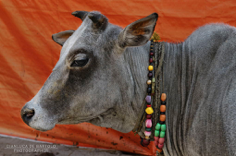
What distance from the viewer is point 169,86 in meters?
2.03

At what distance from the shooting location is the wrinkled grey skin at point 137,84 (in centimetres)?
169

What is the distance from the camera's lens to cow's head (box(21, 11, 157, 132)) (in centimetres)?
182

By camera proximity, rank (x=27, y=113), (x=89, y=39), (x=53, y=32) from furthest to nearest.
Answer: (x=53, y=32) < (x=89, y=39) < (x=27, y=113)

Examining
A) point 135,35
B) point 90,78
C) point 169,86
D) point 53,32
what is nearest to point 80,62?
point 90,78

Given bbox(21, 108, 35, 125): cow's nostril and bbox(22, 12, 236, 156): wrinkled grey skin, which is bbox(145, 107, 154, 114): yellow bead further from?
bbox(21, 108, 35, 125): cow's nostril

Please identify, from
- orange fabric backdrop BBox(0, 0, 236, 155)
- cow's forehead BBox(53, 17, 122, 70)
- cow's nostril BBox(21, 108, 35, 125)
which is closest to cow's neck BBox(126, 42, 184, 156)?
cow's forehead BBox(53, 17, 122, 70)

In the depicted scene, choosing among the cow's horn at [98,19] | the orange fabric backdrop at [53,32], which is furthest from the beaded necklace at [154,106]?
the orange fabric backdrop at [53,32]

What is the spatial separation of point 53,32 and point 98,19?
85.0 inches

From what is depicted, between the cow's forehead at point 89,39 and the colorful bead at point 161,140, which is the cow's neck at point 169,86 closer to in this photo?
the colorful bead at point 161,140

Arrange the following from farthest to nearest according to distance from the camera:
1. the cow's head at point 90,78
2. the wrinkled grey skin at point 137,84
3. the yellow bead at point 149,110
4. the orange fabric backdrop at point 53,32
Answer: the orange fabric backdrop at point 53,32 → the yellow bead at point 149,110 → the cow's head at point 90,78 → the wrinkled grey skin at point 137,84

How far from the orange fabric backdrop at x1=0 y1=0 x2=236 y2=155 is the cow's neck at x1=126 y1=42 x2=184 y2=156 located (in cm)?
170

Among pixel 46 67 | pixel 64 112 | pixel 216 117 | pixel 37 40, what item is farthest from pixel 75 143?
pixel 216 117

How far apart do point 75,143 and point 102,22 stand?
10.1ft

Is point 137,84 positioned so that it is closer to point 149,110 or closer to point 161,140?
point 149,110
